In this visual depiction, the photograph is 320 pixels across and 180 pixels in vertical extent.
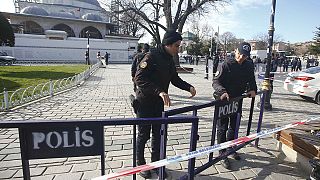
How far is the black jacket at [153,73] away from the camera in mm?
2922

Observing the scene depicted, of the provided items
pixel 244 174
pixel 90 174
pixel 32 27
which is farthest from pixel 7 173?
pixel 32 27

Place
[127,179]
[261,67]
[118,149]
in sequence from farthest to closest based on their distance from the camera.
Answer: [261,67] → [118,149] → [127,179]

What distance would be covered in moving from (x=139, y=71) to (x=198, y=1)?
2119 centimetres

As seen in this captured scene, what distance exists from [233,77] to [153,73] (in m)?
1.43

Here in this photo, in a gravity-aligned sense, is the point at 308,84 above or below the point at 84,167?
above

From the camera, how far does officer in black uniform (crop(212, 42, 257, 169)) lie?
3.64 metres

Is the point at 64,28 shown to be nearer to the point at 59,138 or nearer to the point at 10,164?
the point at 10,164

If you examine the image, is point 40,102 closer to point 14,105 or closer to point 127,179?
point 14,105

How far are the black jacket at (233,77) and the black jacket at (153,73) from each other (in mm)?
978

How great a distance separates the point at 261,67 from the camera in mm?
23906

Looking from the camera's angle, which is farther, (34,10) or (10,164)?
(34,10)

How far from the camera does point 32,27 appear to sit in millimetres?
57656

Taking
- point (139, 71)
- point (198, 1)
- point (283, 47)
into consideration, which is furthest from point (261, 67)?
point (283, 47)

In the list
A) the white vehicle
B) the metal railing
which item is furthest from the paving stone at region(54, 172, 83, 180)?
the white vehicle
